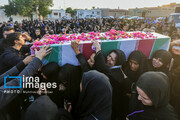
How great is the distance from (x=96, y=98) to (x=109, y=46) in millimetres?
1202

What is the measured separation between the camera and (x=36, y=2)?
35.1 meters

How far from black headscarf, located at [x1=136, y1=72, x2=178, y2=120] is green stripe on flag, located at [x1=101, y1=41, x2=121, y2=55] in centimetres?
105

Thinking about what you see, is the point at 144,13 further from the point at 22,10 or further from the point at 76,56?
the point at 76,56

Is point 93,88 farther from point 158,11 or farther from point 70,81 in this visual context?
point 158,11

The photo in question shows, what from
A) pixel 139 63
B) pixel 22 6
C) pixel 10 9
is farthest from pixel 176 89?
pixel 10 9

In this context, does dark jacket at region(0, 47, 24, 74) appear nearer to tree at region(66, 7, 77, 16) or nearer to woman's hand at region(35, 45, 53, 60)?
woman's hand at region(35, 45, 53, 60)

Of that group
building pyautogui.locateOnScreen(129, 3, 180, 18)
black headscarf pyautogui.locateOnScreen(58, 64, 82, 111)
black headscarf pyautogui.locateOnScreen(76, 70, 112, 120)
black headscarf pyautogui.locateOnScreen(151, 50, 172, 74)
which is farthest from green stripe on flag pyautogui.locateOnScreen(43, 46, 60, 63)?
building pyautogui.locateOnScreen(129, 3, 180, 18)

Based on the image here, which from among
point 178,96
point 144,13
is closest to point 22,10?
point 178,96

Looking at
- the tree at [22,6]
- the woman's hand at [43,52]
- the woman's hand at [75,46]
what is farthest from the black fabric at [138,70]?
the tree at [22,6]

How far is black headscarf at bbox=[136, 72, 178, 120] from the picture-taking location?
120 centimetres

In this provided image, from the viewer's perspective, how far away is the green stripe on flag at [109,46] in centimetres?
218

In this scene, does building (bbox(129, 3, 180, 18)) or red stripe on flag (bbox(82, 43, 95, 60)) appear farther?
building (bbox(129, 3, 180, 18))

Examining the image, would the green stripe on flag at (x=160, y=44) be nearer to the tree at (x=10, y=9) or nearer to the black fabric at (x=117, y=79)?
the black fabric at (x=117, y=79)

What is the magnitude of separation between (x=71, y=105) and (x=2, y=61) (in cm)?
157
